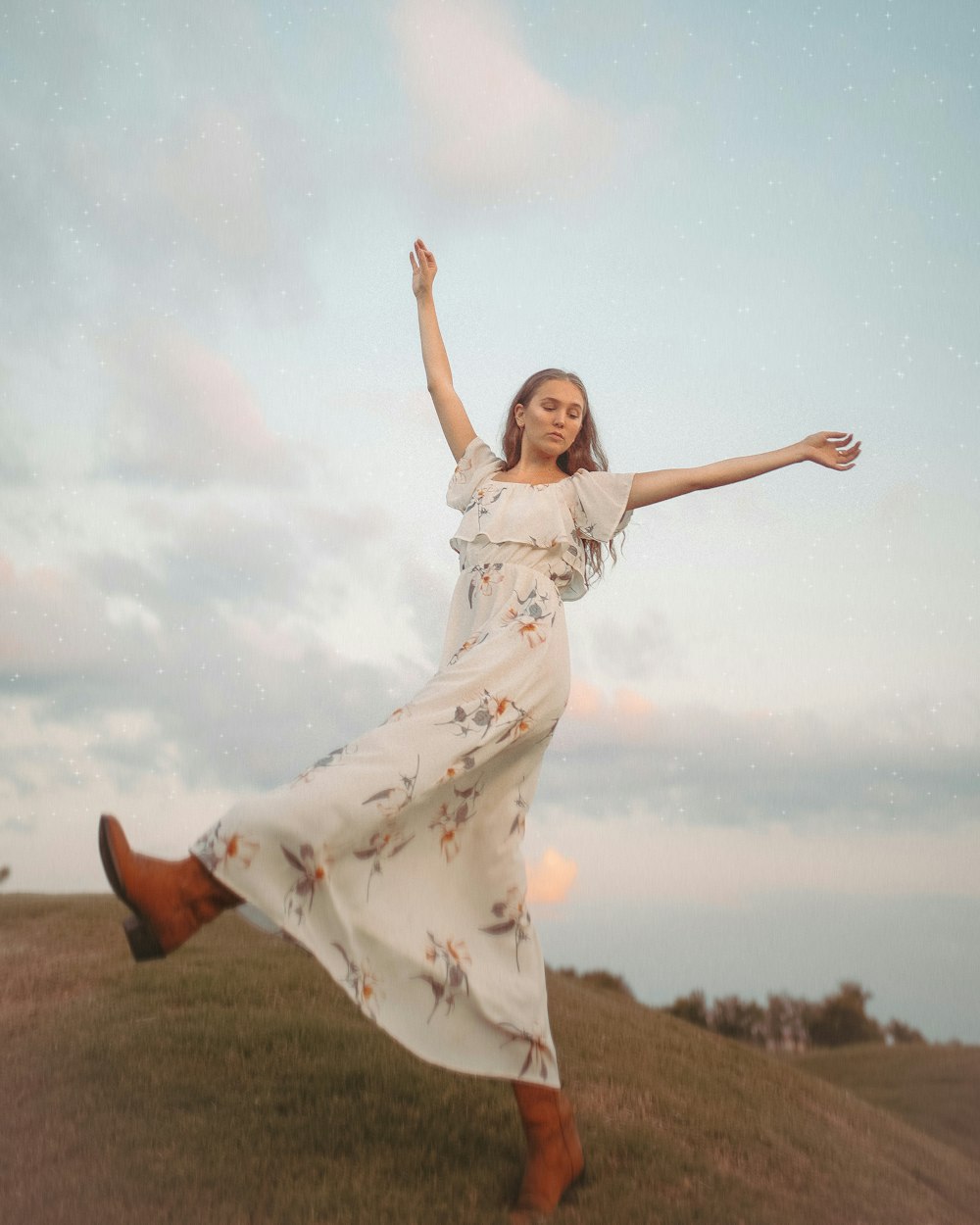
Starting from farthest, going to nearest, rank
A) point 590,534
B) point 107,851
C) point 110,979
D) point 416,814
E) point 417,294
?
1. point 110,979
2. point 417,294
3. point 590,534
4. point 416,814
5. point 107,851

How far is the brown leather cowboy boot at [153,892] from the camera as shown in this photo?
250cm

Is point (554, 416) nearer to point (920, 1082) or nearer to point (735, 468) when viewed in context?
point (735, 468)

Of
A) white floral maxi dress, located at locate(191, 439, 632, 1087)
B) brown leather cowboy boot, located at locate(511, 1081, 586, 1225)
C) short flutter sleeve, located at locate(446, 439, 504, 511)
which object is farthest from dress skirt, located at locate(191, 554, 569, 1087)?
short flutter sleeve, located at locate(446, 439, 504, 511)

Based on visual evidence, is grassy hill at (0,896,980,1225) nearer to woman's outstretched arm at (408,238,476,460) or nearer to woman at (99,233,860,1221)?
woman at (99,233,860,1221)

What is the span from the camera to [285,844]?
2.64 m

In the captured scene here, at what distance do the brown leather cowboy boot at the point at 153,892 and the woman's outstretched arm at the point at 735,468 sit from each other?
1.83 metres

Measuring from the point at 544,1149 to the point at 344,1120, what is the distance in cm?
74

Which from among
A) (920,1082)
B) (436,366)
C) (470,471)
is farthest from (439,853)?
(920,1082)

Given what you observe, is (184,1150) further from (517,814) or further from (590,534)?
(590,534)

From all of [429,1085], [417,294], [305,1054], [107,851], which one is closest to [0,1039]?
[305,1054]

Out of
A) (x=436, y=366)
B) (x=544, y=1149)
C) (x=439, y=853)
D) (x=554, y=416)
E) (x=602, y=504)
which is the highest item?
(x=436, y=366)

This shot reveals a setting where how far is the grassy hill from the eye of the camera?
310cm

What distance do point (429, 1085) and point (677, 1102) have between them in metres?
0.93

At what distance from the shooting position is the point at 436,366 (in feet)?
13.4
